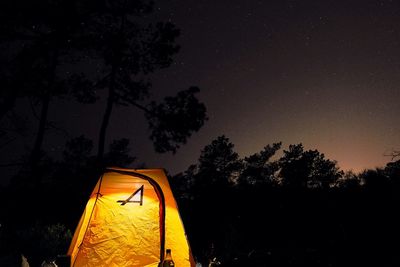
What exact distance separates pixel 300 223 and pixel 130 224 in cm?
816

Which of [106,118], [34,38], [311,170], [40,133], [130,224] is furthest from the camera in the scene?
[311,170]

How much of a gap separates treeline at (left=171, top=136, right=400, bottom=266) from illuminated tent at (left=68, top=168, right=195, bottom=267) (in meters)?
1.42

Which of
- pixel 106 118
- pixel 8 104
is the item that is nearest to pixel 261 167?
pixel 106 118

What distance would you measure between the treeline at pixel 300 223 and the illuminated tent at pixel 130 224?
1.42m

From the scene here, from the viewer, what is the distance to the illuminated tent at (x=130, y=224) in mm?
6727

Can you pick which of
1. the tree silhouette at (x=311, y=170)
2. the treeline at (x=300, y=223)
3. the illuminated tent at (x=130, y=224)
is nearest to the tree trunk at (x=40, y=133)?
the treeline at (x=300, y=223)

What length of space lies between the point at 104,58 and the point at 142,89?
94.9 inches

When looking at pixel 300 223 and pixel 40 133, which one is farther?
pixel 40 133

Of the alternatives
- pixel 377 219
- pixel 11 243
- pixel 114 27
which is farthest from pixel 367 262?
pixel 114 27

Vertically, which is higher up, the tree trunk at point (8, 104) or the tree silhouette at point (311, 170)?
the tree silhouette at point (311, 170)

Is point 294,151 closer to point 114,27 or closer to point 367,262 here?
point 114,27

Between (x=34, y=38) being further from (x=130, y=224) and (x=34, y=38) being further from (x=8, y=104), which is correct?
(x=130, y=224)

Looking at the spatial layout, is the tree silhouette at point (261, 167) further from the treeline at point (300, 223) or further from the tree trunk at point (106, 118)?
the tree trunk at point (106, 118)

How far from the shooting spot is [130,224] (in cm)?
691
